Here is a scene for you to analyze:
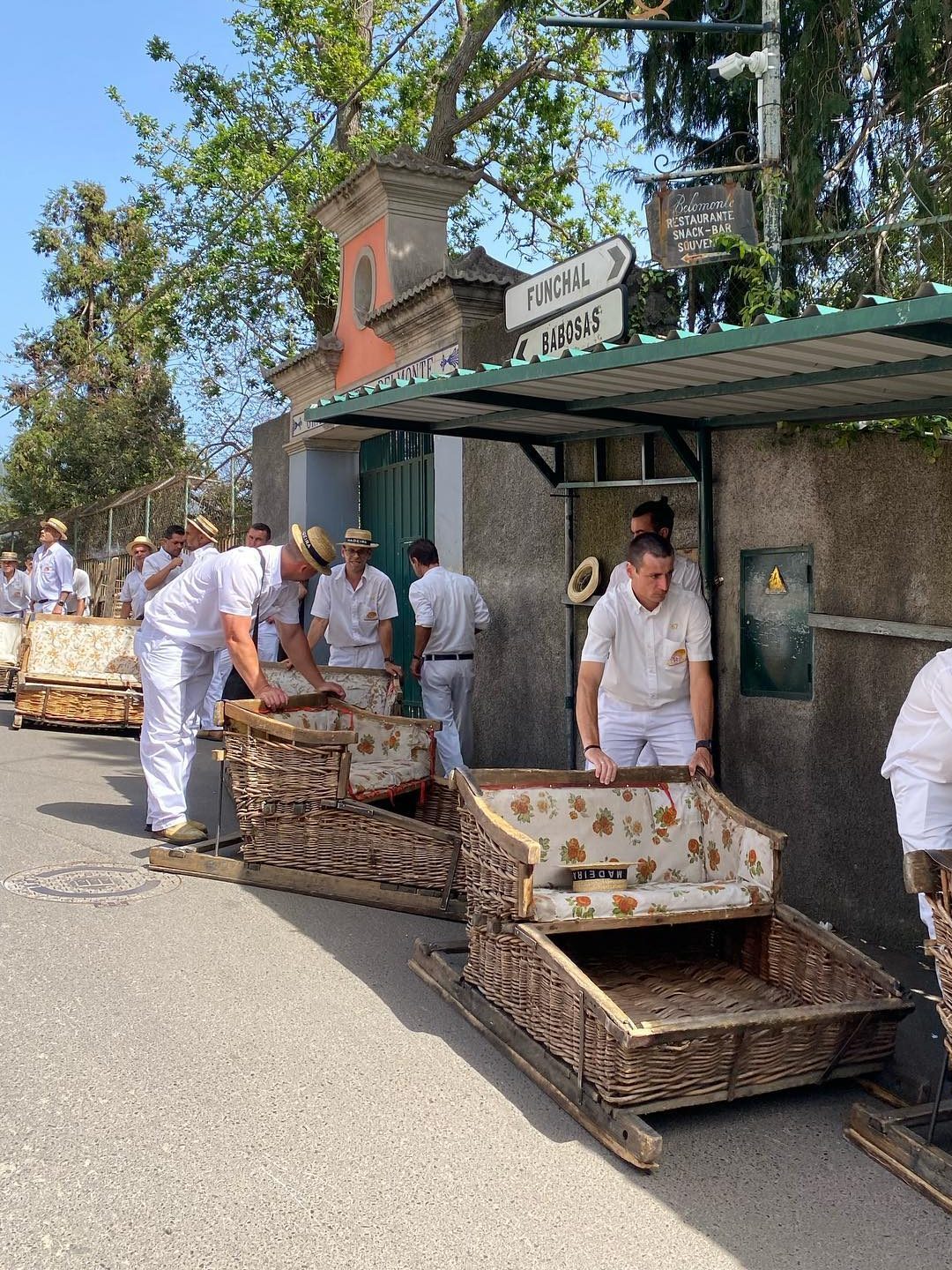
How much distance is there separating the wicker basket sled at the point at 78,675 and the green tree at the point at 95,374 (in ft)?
36.3

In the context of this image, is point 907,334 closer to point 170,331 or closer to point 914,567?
point 914,567

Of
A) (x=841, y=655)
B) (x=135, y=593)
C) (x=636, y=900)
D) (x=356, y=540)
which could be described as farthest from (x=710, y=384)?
(x=135, y=593)

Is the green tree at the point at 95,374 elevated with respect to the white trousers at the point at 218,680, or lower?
elevated

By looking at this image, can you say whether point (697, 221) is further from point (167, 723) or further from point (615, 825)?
point (167, 723)

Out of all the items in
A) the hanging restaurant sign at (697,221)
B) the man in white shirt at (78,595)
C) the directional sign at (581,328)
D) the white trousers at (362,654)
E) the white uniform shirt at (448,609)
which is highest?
the hanging restaurant sign at (697,221)

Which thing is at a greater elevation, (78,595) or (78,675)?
(78,595)

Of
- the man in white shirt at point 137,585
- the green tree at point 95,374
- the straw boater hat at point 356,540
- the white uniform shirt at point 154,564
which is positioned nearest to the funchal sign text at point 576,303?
the straw boater hat at point 356,540

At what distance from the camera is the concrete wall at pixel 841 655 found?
207 inches

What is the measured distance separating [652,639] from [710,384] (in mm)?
1285

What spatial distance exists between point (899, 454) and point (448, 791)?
317 cm

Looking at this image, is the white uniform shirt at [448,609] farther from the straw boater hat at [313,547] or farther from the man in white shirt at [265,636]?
the man in white shirt at [265,636]

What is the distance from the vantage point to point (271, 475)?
14.4 m

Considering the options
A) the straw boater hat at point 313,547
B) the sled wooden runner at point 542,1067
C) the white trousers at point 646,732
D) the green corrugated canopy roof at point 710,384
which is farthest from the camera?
the straw boater hat at point 313,547

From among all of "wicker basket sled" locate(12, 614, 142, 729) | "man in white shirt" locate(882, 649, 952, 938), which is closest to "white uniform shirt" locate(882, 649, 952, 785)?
"man in white shirt" locate(882, 649, 952, 938)
